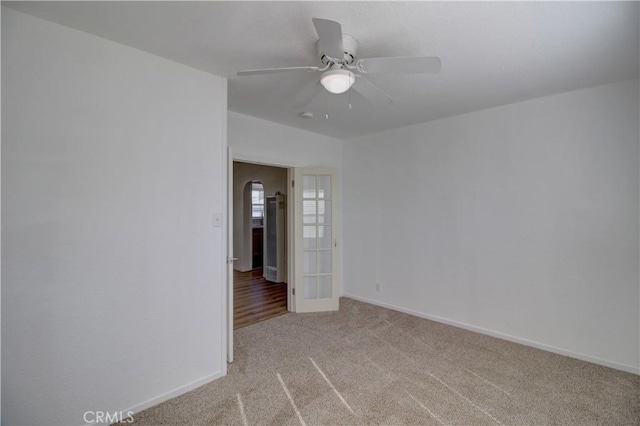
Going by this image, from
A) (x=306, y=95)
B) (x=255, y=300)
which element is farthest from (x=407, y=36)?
(x=255, y=300)

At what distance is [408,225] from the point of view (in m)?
4.12

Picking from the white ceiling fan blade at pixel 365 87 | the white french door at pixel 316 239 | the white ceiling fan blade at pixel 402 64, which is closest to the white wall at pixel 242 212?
the white french door at pixel 316 239

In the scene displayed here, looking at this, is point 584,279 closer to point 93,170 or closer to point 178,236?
point 178,236

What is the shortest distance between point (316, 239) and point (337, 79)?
284cm

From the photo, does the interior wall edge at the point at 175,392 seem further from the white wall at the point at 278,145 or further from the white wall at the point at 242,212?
the white wall at the point at 242,212

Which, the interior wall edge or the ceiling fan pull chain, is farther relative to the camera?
the ceiling fan pull chain

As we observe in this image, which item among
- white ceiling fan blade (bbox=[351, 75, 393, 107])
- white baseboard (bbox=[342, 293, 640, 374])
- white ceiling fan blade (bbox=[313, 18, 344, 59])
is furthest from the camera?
white baseboard (bbox=[342, 293, 640, 374])

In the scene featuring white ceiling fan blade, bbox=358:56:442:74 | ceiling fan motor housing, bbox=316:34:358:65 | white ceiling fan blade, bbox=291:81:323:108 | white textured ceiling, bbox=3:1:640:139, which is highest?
white ceiling fan blade, bbox=291:81:323:108

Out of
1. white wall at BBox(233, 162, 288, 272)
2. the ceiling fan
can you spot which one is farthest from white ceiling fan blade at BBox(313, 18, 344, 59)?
white wall at BBox(233, 162, 288, 272)

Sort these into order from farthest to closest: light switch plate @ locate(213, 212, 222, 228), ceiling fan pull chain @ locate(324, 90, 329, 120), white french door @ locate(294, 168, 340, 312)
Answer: white french door @ locate(294, 168, 340, 312), ceiling fan pull chain @ locate(324, 90, 329, 120), light switch plate @ locate(213, 212, 222, 228)

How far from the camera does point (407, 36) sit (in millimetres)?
1937

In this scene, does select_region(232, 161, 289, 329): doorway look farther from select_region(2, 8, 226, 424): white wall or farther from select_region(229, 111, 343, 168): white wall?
select_region(2, 8, 226, 424): white wall

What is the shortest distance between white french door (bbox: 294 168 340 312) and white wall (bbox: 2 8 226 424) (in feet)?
5.81

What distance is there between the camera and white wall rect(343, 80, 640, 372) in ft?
8.75
